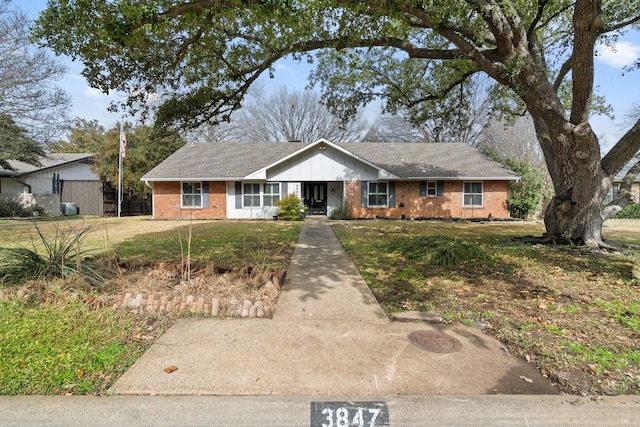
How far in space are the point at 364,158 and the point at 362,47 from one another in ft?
41.1

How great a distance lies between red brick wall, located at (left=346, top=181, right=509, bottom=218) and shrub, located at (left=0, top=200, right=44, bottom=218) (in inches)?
909

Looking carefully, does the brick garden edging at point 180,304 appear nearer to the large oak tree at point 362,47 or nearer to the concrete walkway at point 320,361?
the concrete walkway at point 320,361

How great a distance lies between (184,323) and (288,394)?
1.85m

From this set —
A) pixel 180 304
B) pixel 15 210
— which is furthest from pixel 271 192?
pixel 15 210

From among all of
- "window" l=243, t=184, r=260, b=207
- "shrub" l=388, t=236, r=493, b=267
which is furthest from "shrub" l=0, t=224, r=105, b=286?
"window" l=243, t=184, r=260, b=207

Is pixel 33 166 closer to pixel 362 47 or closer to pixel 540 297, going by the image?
pixel 362 47

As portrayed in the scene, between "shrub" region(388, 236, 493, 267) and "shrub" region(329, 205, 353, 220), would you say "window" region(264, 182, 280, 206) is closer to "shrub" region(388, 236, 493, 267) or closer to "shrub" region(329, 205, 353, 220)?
"shrub" region(329, 205, 353, 220)

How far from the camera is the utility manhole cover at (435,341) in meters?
3.24

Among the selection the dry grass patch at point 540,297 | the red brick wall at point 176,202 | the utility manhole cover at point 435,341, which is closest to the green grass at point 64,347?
the utility manhole cover at point 435,341

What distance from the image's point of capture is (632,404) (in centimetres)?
240

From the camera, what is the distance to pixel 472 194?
20234 millimetres

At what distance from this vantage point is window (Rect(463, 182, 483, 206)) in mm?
20203

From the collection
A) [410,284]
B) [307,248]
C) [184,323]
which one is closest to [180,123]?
[307,248]

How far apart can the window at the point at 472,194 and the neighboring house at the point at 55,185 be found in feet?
85.2
